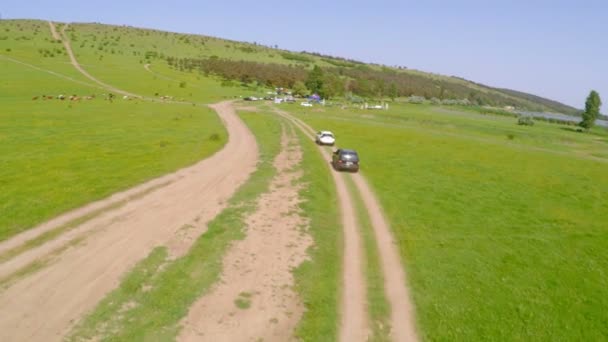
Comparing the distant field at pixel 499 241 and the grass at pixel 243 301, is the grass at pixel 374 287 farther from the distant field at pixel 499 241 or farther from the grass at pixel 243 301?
the grass at pixel 243 301

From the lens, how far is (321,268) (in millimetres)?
16406

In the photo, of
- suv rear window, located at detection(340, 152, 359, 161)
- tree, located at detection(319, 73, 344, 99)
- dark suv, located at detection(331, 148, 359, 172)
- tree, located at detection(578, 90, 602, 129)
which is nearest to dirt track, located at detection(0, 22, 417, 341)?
dark suv, located at detection(331, 148, 359, 172)

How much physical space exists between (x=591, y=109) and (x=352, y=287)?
138m

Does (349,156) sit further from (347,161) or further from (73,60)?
(73,60)

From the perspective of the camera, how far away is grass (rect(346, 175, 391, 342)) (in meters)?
12.7

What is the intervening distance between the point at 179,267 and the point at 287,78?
166m

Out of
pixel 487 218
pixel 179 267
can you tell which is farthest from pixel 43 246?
pixel 487 218

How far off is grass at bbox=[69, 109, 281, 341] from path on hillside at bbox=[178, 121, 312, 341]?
424 millimetres

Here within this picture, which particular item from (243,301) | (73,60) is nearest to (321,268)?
(243,301)

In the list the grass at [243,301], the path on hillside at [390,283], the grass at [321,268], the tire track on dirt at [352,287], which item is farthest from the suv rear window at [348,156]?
the grass at [243,301]

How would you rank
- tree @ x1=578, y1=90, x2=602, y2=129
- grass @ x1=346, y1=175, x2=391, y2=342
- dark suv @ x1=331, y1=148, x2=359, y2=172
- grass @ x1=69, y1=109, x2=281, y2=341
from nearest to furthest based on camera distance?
grass @ x1=69, y1=109, x2=281, y2=341 < grass @ x1=346, y1=175, x2=391, y2=342 < dark suv @ x1=331, y1=148, x2=359, y2=172 < tree @ x1=578, y1=90, x2=602, y2=129

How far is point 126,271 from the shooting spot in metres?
14.7

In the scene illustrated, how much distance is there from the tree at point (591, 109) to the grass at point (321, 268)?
12591 cm

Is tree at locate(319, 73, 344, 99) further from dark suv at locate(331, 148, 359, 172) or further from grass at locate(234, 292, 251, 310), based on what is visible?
grass at locate(234, 292, 251, 310)
